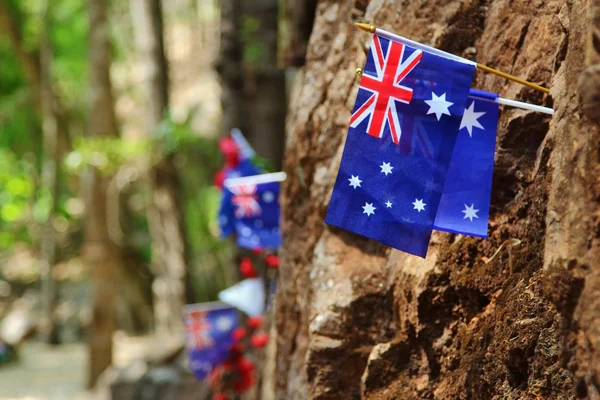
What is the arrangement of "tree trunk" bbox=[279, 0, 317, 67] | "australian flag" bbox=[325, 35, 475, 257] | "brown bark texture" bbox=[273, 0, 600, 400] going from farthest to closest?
"tree trunk" bbox=[279, 0, 317, 67]
"australian flag" bbox=[325, 35, 475, 257]
"brown bark texture" bbox=[273, 0, 600, 400]

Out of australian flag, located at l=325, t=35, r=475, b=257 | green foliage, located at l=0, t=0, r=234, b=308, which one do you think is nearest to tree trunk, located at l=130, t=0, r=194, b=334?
green foliage, located at l=0, t=0, r=234, b=308

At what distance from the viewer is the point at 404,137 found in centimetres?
340

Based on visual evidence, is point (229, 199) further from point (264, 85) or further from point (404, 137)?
point (404, 137)

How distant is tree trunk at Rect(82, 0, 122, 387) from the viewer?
12.4 m

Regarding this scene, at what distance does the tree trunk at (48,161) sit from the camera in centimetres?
1513

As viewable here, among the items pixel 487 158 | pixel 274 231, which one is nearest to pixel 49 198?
pixel 274 231

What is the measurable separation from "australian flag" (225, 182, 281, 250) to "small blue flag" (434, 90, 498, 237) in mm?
3593

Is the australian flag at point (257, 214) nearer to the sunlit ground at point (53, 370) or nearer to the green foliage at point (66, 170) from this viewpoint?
the sunlit ground at point (53, 370)

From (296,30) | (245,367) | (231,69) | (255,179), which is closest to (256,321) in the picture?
(245,367)

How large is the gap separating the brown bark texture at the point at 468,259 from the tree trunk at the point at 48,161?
36.9 feet

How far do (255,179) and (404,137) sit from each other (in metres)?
3.80

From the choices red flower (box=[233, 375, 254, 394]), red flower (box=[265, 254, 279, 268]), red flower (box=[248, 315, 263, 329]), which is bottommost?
red flower (box=[233, 375, 254, 394])

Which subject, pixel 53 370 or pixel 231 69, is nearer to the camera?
pixel 231 69

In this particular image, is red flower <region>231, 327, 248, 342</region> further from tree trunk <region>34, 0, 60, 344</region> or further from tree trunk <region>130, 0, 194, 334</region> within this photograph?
tree trunk <region>34, 0, 60, 344</region>
